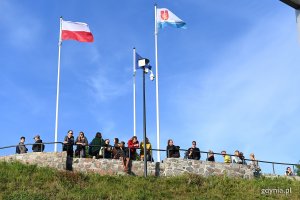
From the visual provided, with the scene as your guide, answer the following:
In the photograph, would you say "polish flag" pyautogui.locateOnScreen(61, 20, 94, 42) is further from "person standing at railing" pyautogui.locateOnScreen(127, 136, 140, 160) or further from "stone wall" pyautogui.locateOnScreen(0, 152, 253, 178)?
"stone wall" pyautogui.locateOnScreen(0, 152, 253, 178)

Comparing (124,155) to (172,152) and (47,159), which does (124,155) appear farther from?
(47,159)

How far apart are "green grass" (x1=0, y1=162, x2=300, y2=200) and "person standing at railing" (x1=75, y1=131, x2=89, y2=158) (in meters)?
1.97

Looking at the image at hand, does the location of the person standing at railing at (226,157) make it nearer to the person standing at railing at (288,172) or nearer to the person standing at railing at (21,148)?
the person standing at railing at (288,172)

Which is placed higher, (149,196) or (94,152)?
(94,152)

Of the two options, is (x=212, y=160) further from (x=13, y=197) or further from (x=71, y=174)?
(x=13, y=197)

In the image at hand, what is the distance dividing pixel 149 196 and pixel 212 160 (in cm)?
714

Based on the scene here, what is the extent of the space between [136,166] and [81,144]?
3.22 m

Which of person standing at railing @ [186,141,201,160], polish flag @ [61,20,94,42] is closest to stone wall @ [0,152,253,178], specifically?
person standing at railing @ [186,141,201,160]

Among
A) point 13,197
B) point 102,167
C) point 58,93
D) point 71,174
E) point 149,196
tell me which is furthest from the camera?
point 58,93

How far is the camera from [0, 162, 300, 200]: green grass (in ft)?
68.9

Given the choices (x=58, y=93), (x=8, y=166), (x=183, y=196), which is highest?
(x=58, y=93)

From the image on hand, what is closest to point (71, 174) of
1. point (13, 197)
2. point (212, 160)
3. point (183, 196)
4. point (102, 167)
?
point (102, 167)

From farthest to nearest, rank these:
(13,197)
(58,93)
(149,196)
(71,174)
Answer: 1. (58,93)
2. (71,174)
3. (149,196)
4. (13,197)

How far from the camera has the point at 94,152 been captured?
84.9 ft
